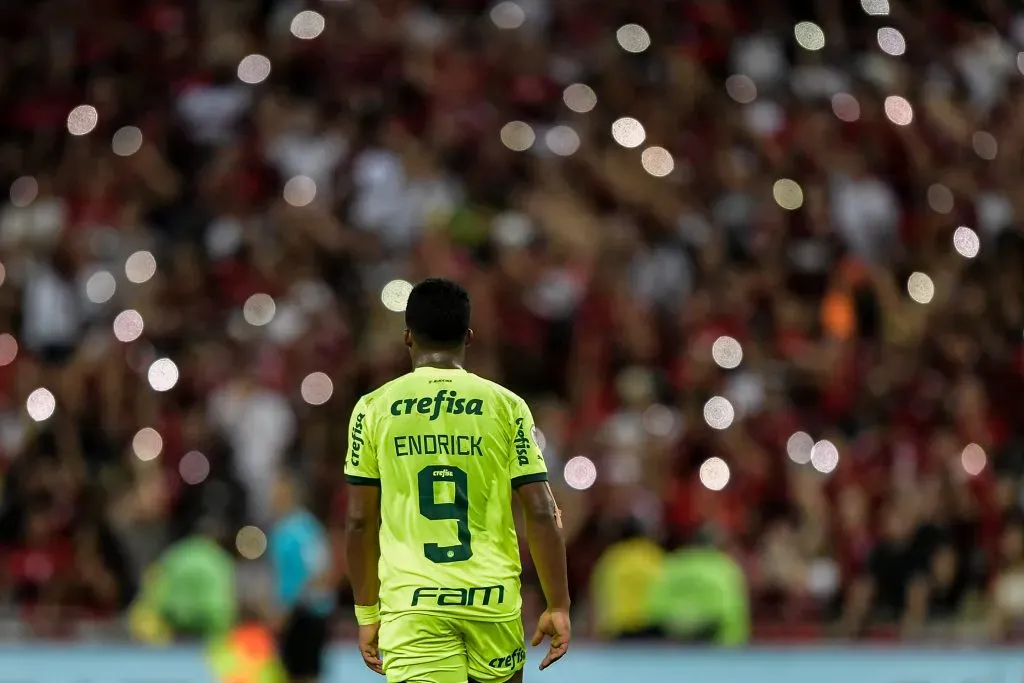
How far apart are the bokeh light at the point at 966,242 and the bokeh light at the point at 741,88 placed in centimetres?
211

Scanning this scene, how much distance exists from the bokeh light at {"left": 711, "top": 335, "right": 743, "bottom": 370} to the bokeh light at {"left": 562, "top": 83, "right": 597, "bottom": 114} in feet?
9.21

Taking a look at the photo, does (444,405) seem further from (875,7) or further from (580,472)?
(875,7)

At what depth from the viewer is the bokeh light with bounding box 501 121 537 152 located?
14.0 metres

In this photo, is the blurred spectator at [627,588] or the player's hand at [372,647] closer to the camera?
the player's hand at [372,647]

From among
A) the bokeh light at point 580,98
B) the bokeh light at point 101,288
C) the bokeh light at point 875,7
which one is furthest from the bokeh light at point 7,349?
the bokeh light at point 875,7

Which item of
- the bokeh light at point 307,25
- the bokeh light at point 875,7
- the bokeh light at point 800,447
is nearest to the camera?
the bokeh light at point 800,447

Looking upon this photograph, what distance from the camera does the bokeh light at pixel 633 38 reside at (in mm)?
14992

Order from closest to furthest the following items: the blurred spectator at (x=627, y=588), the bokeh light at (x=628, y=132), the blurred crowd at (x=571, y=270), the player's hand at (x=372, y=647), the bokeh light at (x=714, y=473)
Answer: the player's hand at (x=372, y=647) → the blurred spectator at (x=627, y=588) → the blurred crowd at (x=571, y=270) → the bokeh light at (x=714, y=473) → the bokeh light at (x=628, y=132)

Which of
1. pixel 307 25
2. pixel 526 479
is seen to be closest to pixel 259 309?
pixel 307 25

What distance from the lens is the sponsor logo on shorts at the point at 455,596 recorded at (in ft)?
15.2

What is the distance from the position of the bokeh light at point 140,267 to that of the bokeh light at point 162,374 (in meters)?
0.77

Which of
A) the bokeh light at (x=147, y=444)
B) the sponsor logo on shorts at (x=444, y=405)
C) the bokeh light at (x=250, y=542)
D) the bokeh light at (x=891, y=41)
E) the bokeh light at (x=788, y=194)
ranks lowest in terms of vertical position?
the bokeh light at (x=250, y=542)

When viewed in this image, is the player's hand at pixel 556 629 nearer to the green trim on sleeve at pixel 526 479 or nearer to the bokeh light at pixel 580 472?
the green trim on sleeve at pixel 526 479

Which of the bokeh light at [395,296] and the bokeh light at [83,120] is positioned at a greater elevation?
the bokeh light at [83,120]
